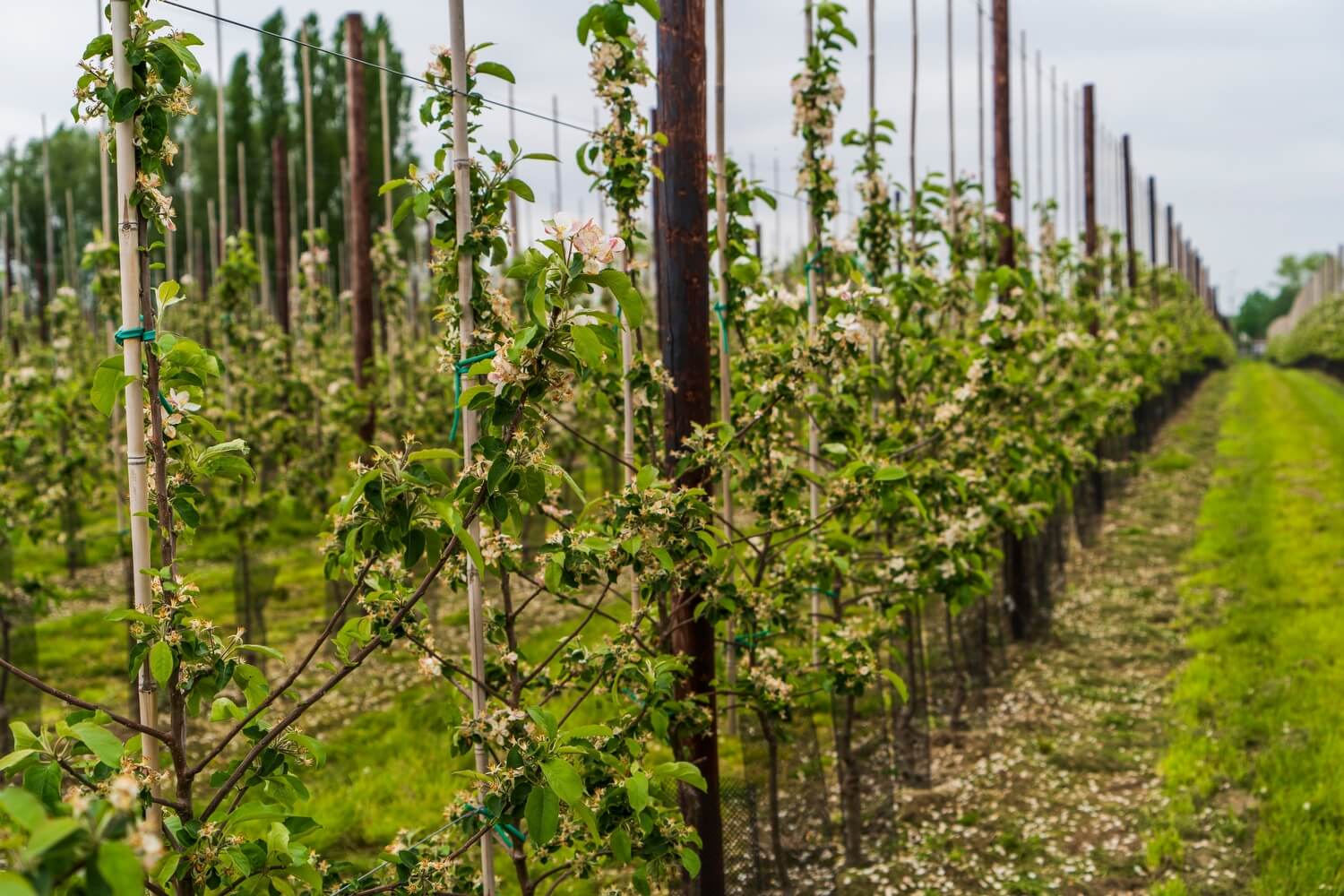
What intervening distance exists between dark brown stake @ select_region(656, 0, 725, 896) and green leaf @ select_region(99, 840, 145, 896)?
2555mm

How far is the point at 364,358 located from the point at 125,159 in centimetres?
664

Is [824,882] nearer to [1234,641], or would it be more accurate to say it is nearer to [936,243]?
[936,243]

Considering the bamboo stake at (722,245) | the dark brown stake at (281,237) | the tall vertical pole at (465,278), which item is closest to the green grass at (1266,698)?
the bamboo stake at (722,245)

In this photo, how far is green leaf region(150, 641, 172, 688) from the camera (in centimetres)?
177

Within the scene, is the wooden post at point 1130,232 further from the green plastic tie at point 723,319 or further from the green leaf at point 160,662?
the green leaf at point 160,662

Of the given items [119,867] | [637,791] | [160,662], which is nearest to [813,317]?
[637,791]

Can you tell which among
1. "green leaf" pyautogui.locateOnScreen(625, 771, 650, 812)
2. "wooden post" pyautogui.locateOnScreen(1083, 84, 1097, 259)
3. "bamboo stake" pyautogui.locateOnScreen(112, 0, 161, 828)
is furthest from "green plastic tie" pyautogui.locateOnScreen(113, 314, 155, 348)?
"wooden post" pyautogui.locateOnScreen(1083, 84, 1097, 259)

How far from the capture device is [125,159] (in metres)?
1.83

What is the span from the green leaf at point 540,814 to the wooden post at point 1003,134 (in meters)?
6.41

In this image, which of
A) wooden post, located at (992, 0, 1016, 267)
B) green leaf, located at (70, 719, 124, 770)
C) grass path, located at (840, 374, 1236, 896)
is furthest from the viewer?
wooden post, located at (992, 0, 1016, 267)

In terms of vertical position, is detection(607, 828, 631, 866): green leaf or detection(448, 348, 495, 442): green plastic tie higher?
detection(448, 348, 495, 442): green plastic tie

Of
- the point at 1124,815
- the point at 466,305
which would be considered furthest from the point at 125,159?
the point at 1124,815

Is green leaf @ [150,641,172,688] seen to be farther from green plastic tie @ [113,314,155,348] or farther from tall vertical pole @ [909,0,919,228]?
tall vertical pole @ [909,0,919,228]

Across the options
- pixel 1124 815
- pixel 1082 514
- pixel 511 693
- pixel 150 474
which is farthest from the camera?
pixel 1082 514
